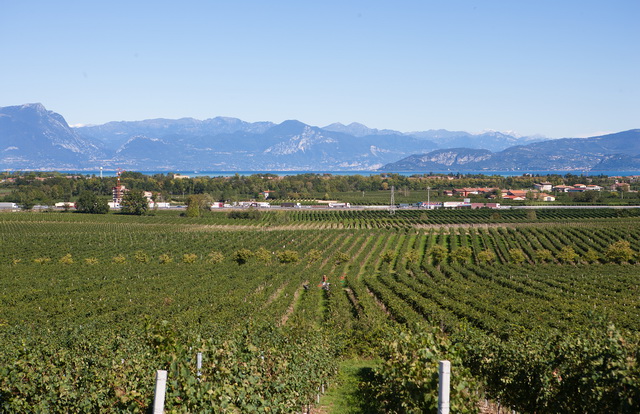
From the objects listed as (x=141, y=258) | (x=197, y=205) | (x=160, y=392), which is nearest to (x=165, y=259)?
(x=141, y=258)

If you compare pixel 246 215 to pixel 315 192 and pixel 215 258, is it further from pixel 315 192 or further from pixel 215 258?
pixel 315 192

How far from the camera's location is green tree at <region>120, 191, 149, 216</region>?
109 m

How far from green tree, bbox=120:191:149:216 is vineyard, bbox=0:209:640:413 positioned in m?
15.5

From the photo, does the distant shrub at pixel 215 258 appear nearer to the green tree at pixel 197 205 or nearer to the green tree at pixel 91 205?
the green tree at pixel 197 205

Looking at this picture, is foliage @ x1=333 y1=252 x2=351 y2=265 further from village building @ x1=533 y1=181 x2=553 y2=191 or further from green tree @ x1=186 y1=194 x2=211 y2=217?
village building @ x1=533 y1=181 x2=553 y2=191

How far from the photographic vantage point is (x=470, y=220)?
9375 centimetres

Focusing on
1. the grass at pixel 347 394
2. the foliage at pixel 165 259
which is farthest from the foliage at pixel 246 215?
the grass at pixel 347 394

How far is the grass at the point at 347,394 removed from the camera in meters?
14.9

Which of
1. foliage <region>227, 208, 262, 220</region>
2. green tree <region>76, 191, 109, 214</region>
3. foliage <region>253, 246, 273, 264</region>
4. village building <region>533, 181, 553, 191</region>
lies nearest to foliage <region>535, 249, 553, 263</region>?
foliage <region>253, 246, 273, 264</region>

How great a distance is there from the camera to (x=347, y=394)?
16625 mm

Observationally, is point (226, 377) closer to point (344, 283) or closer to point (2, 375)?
point (2, 375)

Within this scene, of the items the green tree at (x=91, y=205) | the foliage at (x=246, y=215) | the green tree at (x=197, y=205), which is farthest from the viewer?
the green tree at (x=91, y=205)

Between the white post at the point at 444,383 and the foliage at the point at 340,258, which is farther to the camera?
the foliage at the point at 340,258

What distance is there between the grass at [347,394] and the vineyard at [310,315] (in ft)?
1.84
